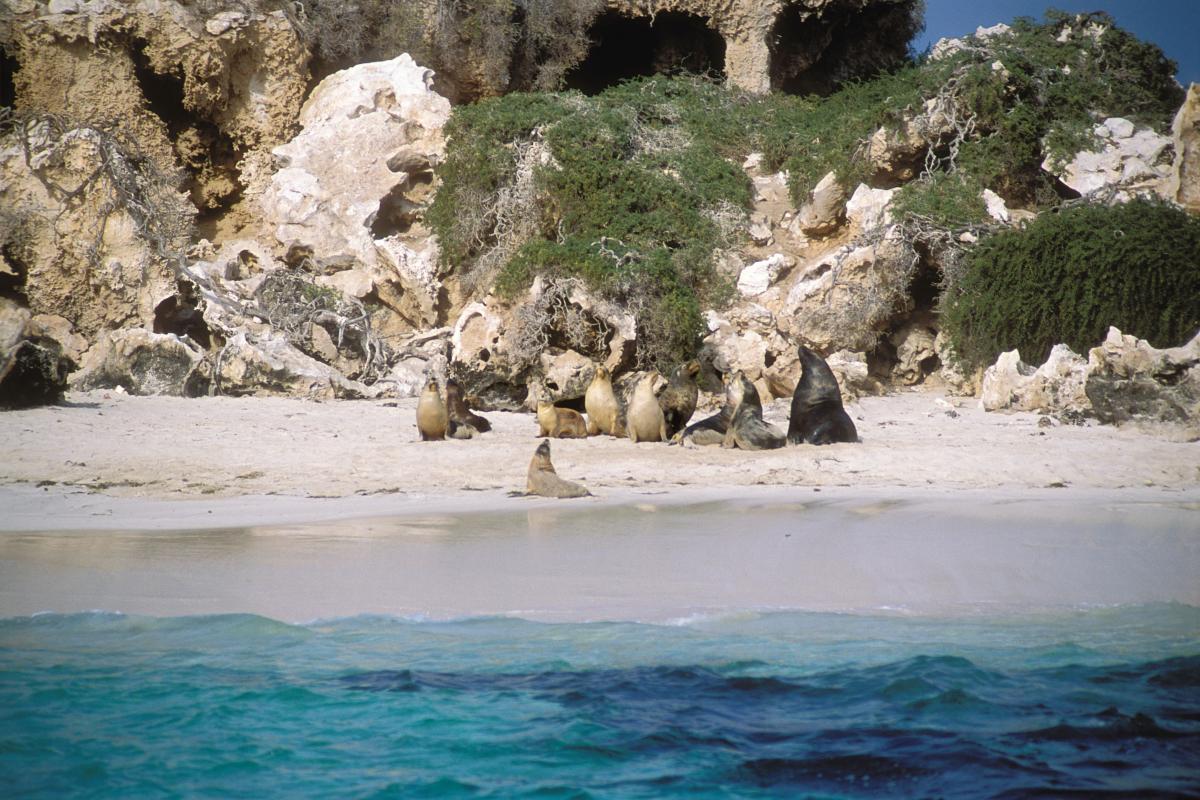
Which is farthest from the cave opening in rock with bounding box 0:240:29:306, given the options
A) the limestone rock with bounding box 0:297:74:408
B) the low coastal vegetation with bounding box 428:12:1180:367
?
the low coastal vegetation with bounding box 428:12:1180:367

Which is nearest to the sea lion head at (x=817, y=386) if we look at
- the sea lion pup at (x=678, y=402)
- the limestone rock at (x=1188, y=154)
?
the sea lion pup at (x=678, y=402)

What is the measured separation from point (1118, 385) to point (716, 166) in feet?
24.2

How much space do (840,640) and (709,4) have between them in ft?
52.7

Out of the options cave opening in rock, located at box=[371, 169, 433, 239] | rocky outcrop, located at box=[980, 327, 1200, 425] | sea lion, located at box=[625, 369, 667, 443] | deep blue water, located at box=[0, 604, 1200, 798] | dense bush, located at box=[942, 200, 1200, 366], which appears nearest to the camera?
deep blue water, located at box=[0, 604, 1200, 798]

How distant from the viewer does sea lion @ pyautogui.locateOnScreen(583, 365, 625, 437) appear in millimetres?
10852

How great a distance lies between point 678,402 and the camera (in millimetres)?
10992

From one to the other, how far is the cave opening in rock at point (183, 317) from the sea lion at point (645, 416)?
22.0ft

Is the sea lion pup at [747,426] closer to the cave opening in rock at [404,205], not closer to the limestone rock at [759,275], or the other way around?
the limestone rock at [759,275]

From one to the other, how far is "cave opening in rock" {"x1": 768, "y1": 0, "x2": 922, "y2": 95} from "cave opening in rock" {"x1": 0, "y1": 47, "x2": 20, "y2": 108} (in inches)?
478

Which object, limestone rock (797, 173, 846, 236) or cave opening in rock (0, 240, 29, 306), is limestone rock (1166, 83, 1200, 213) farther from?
cave opening in rock (0, 240, 29, 306)

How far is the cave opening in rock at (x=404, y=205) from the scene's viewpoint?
51.4 feet

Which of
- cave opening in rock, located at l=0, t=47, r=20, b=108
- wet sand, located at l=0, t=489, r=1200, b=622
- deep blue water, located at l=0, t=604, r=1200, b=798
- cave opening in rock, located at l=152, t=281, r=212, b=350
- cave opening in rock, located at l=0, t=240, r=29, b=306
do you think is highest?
cave opening in rock, located at l=0, t=47, r=20, b=108

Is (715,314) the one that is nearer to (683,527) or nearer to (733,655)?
(683,527)

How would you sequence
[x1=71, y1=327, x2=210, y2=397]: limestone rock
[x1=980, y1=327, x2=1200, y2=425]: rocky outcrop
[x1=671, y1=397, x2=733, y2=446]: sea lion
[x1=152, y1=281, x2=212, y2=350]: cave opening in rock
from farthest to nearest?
[x1=152, y1=281, x2=212, y2=350]: cave opening in rock < [x1=71, y1=327, x2=210, y2=397]: limestone rock < [x1=671, y1=397, x2=733, y2=446]: sea lion < [x1=980, y1=327, x2=1200, y2=425]: rocky outcrop
